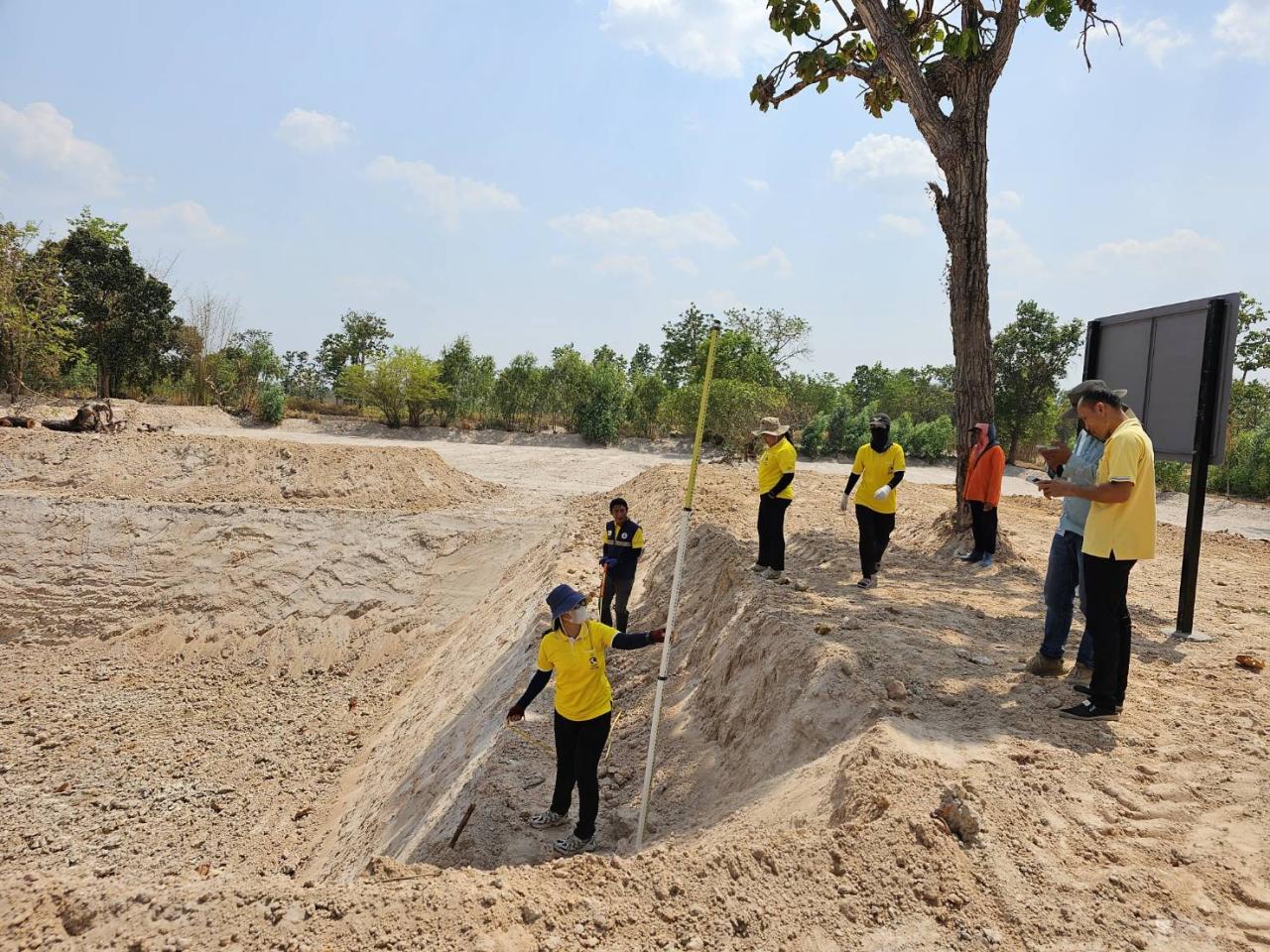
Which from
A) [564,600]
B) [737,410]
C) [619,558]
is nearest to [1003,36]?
[619,558]

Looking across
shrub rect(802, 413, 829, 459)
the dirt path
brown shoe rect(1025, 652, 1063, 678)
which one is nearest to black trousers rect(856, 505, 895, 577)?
brown shoe rect(1025, 652, 1063, 678)

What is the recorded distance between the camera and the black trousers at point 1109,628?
12.0ft

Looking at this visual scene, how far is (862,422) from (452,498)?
2154cm

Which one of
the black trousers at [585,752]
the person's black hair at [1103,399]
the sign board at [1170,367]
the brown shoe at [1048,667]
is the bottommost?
the black trousers at [585,752]

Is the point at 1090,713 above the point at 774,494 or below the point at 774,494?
below

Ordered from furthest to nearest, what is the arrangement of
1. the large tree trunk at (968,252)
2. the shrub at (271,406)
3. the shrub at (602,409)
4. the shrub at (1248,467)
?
the shrub at (602,409) → the shrub at (271,406) → the shrub at (1248,467) → the large tree trunk at (968,252)

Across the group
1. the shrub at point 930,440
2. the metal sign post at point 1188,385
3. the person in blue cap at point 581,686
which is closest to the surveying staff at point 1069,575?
the metal sign post at point 1188,385

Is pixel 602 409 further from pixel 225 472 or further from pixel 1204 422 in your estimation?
pixel 1204 422

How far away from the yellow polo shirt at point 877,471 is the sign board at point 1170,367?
2.06m

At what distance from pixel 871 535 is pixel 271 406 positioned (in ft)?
90.8

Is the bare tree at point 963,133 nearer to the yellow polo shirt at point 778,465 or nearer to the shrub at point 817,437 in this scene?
the yellow polo shirt at point 778,465

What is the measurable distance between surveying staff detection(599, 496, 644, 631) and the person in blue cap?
89.1 inches

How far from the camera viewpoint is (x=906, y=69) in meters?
8.37

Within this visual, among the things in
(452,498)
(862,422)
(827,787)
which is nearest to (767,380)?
(862,422)
